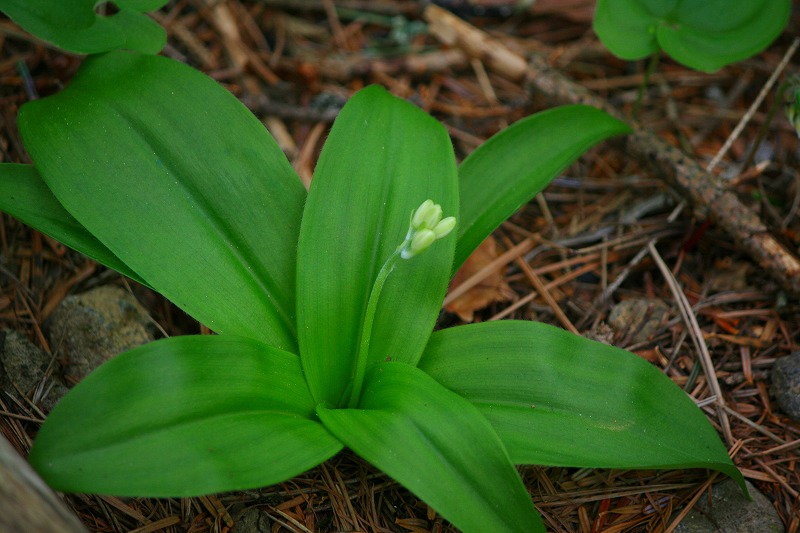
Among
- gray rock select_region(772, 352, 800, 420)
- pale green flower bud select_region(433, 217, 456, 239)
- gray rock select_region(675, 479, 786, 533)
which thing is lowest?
gray rock select_region(675, 479, 786, 533)

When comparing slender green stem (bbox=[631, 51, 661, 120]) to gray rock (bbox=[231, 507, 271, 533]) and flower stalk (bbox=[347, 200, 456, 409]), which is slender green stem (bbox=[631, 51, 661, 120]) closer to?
flower stalk (bbox=[347, 200, 456, 409])

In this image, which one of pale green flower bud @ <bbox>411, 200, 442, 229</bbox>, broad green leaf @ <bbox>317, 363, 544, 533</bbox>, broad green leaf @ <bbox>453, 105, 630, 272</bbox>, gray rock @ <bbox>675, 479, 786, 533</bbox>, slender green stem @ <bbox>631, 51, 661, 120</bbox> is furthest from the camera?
slender green stem @ <bbox>631, 51, 661, 120</bbox>

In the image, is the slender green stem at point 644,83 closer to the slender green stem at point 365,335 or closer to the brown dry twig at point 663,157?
the brown dry twig at point 663,157

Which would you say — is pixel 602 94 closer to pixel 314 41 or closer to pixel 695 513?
pixel 314 41

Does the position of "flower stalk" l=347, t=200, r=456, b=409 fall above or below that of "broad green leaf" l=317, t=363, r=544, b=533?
above

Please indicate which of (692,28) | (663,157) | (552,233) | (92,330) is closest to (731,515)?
(552,233)

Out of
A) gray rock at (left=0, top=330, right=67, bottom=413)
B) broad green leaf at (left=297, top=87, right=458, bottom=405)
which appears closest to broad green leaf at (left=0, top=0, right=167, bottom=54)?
broad green leaf at (left=297, top=87, right=458, bottom=405)

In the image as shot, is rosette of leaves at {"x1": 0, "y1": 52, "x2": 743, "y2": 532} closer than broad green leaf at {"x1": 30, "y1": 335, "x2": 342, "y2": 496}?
No

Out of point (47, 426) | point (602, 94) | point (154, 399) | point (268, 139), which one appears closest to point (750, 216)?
point (602, 94)

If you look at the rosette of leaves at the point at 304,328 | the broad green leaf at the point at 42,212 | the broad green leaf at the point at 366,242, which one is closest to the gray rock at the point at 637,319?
the rosette of leaves at the point at 304,328
